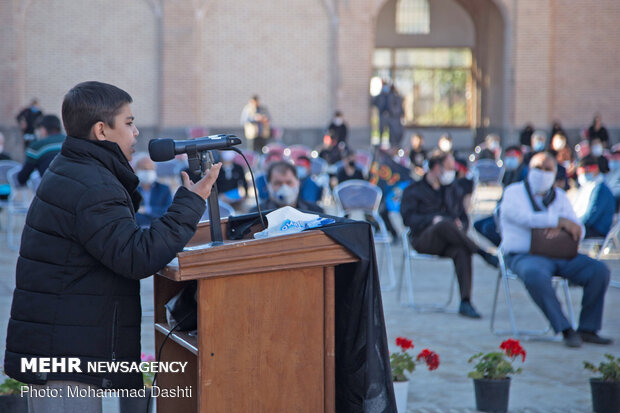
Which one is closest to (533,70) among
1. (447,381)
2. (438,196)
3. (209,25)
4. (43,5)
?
(209,25)

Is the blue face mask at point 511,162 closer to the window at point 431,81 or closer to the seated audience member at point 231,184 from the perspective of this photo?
the seated audience member at point 231,184

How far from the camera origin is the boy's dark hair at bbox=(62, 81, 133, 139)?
3.06 meters

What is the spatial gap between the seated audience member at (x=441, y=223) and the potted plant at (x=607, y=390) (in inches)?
117

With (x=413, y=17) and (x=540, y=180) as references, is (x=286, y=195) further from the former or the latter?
(x=413, y=17)

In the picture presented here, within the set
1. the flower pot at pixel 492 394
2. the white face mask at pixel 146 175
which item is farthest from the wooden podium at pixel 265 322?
the white face mask at pixel 146 175

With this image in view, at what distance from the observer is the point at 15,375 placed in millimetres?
3105

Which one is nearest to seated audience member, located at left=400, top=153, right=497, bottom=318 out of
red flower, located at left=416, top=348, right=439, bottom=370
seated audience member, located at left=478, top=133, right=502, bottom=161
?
red flower, located at left=416, top=348, right=439, bottom=370

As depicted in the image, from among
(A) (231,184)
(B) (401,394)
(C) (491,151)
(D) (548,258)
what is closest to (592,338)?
(D) (548,258)

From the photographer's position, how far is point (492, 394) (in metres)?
5.38

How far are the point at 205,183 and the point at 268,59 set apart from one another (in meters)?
23.6

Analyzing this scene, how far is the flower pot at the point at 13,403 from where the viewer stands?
4.66 meters

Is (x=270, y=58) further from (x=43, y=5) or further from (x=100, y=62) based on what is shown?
(x=43, y=5)

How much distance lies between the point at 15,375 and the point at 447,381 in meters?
3.61

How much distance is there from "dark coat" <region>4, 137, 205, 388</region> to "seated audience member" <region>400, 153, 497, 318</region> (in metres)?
5.63
